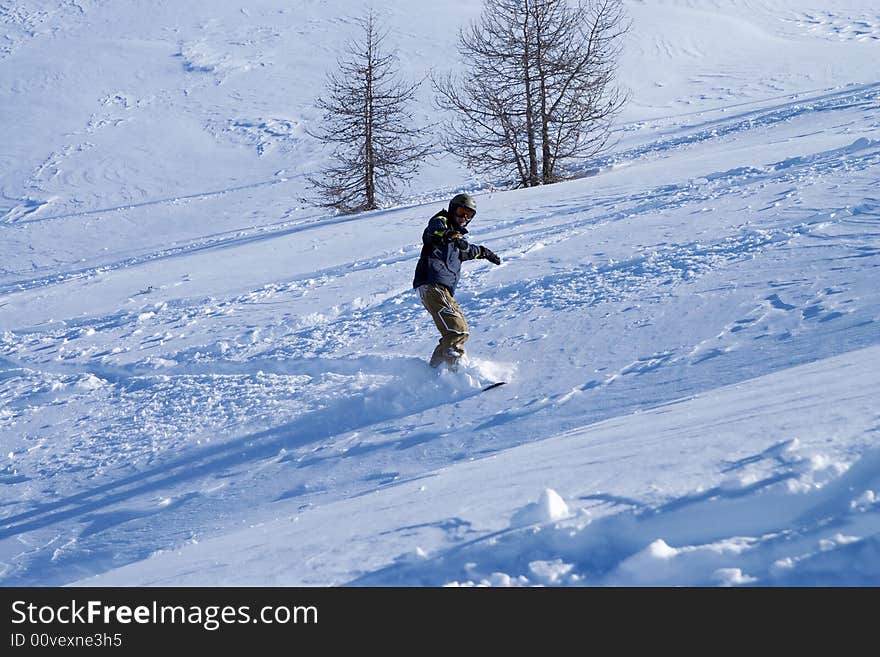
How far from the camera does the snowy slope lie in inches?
130

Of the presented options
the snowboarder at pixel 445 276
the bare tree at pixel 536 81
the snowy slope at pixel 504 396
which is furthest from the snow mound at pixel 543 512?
the bare tree at pixel 536 81

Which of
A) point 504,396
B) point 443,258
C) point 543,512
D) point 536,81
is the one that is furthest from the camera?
point 536,81

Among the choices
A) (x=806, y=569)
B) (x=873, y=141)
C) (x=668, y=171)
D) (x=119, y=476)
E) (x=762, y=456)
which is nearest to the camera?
(x=806, y=569)

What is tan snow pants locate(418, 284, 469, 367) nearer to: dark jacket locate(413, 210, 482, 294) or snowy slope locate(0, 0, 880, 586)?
dark jacket locate(413, 210, 482, 294)

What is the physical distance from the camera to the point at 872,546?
9.13 feet

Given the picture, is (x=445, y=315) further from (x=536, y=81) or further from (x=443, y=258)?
(x=536, y=81)

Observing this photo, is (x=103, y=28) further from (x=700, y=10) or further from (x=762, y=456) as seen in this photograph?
(x=762, y=456)

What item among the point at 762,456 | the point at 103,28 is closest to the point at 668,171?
the point at 762,456

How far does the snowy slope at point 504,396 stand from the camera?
3299 millimetres

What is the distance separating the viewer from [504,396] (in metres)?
7.76

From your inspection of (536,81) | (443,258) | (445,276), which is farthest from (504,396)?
(536,81)

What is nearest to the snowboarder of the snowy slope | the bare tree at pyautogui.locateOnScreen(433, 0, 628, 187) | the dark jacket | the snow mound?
the dark jacket

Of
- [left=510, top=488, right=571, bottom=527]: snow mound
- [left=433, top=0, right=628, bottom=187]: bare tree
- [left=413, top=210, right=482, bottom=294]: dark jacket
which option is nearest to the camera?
A: [left=510, top=488, right=571, bottom=527]: snow mound
